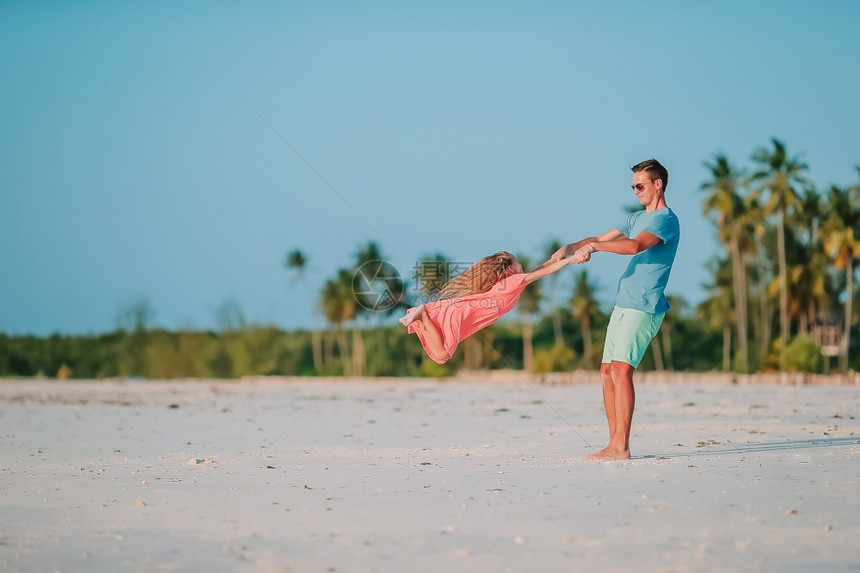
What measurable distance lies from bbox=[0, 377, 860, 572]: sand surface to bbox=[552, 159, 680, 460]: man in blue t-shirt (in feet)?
1.23

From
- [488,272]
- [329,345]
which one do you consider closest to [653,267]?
[488,272]

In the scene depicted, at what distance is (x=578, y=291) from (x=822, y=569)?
60.0m

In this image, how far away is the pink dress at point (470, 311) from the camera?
7617 millimetres

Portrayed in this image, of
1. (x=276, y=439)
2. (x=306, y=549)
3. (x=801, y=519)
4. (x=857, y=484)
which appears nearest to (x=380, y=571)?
(x=306, y=549)

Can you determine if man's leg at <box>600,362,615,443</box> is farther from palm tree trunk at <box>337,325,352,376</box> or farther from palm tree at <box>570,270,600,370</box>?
palm tree at <box>570,270,600,370</box>

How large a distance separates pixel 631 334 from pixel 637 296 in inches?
11.4

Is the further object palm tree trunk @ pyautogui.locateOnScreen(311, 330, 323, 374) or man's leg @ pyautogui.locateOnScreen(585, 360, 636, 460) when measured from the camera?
palm tree trunk @ pyautogui.locateOnScreen(311, 330, 323, 374)

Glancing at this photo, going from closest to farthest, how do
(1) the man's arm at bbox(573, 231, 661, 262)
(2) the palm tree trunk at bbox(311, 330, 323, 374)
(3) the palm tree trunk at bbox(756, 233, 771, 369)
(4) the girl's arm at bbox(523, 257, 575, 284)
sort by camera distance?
1. (1) the man's arm at bbox(573, 231, 661, 262)
2. (4) the girl's arm at bbox(523, 257, 575, 284)
3. (3) the palm tree trunk at bbox(756, 233, 771, 369)
4. (2) the palm tree trunk at bbox(311, 330, 323, 374)

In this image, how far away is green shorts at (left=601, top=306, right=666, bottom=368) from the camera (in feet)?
24.6

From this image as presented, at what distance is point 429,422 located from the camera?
12.8m

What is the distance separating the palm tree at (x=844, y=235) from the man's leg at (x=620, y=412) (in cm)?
3780

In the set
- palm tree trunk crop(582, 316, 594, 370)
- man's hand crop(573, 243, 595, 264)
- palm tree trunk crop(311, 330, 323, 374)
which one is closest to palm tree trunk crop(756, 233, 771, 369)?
palm tree trunk crop(582, 316, 594, 370)

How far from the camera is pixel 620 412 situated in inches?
295

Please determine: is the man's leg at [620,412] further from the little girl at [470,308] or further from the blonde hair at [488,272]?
the blonde hair at [488,272]
